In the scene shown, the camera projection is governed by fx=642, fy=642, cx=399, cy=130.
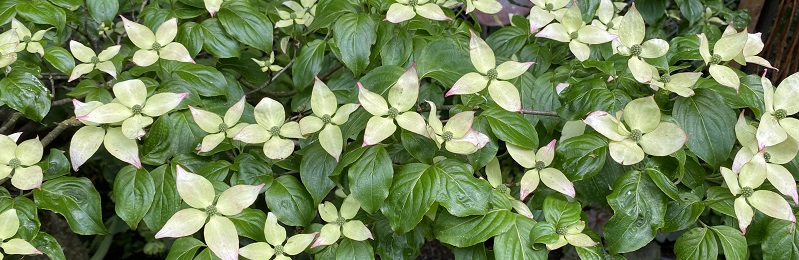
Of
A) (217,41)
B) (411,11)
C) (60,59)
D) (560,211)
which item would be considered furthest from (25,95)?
(560,211)

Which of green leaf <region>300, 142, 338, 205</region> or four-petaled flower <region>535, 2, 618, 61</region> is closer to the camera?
green leaf <region>300, 142, 338, 205</region>

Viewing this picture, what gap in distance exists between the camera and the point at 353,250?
1062 millimetres

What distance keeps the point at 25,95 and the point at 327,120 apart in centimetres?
55

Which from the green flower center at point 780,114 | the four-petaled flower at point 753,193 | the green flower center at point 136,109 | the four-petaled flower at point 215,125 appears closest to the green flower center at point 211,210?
the four-petaled flower at point 215,125

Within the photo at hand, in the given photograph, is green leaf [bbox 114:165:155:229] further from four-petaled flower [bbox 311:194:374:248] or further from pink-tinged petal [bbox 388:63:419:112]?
pink-tinged petal [bbox 388:63:419:112]

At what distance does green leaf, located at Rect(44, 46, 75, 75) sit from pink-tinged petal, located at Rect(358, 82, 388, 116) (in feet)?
2.01

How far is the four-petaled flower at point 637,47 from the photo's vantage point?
1.01 meters

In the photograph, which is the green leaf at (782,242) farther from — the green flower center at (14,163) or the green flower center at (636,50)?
the green flower center at (14,163)

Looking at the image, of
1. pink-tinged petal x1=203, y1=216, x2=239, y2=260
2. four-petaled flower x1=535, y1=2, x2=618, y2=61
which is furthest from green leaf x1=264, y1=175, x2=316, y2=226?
four-petaled flower x1=535, y1=2, x2=618, y2=61

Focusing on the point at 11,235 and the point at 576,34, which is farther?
the point at 576,34

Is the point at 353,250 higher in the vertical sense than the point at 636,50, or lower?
lower

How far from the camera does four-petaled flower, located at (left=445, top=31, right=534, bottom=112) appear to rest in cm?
101

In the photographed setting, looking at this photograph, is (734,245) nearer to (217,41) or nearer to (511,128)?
(511,128)

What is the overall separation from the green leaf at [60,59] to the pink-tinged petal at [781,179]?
122cm
